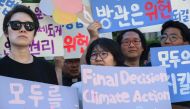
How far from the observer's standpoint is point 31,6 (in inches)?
138

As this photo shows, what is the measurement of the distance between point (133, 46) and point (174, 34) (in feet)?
1.27

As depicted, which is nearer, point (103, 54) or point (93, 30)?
point (103, 54)

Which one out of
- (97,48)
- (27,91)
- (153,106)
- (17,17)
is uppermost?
(17,17)

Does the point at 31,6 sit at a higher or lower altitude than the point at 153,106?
higher

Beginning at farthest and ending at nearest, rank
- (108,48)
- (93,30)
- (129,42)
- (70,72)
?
(70,72) → (129,42) → (93,30) → (108,48)

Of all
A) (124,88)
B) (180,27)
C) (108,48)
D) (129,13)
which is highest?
(129,13)

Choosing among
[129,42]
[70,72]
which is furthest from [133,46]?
[70,72]

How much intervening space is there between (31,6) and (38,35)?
0.85 feet

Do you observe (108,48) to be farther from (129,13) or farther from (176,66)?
(129,13)

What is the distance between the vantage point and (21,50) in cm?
274

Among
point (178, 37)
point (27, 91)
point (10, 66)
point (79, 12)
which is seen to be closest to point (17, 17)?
point (10, 66)

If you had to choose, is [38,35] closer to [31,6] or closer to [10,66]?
[31,6]

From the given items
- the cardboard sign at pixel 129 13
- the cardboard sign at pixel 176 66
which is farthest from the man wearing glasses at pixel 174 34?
the cardboard sign at pixel 176 66

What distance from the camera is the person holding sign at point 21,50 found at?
2.67m
